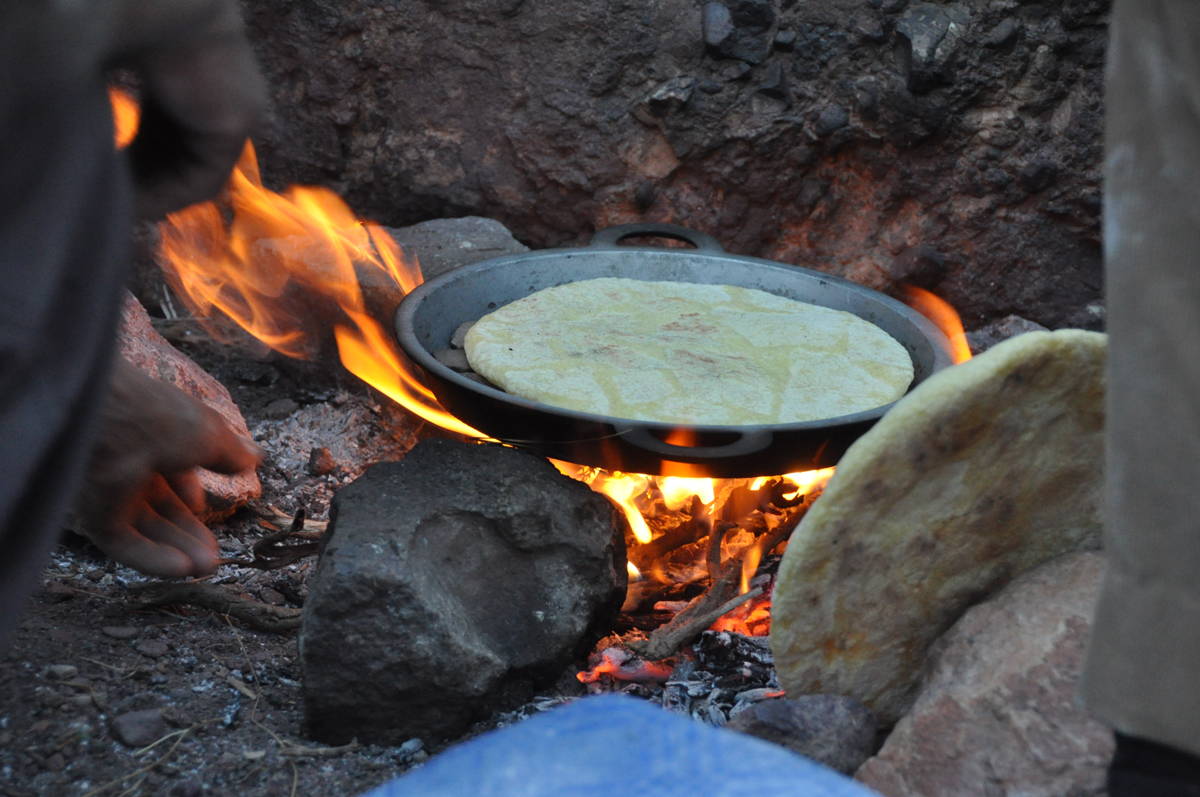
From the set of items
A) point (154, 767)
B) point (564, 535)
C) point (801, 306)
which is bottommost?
point (154, 767)

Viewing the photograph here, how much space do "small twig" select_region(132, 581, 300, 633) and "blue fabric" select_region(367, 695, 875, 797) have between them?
1.26m

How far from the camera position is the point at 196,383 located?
3273mm

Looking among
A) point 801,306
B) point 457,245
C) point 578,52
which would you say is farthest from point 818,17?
point 457,245

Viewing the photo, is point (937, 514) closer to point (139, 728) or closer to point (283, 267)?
point (139, 728)

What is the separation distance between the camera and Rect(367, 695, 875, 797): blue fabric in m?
1.31

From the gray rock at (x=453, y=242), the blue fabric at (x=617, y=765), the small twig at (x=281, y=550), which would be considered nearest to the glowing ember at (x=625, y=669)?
the small twig at (x=281, y=550)

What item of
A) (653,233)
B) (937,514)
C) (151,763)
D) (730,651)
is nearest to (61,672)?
(151,763)

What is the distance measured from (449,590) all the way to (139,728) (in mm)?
648

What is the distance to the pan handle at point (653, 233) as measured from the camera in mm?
3512

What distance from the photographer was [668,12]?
3873 millimetres

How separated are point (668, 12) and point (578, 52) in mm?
358

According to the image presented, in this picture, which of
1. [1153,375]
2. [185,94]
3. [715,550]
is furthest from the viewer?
[715,550]

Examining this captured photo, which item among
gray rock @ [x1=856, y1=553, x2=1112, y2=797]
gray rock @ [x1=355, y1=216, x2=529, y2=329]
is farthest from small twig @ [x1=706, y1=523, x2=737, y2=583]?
gray rock @ [x1=355, y1=216, x2=529, y2=329]

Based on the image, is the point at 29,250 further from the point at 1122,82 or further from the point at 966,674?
the point at 966,674
